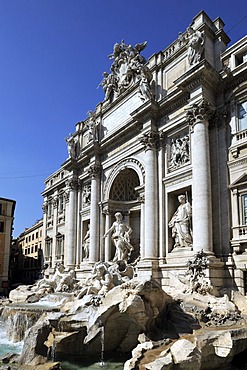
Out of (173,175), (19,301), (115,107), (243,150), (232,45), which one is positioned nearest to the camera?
(243,150)

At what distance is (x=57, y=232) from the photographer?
31.2m

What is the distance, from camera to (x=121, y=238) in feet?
67.8

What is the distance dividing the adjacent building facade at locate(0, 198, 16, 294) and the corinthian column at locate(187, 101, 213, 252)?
27.2 m

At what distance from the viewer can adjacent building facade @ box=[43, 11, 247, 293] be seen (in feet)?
49.3

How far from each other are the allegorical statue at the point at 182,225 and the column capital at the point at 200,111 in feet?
12.4

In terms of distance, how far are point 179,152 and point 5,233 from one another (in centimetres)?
2660

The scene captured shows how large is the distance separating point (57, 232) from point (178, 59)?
61.6ft

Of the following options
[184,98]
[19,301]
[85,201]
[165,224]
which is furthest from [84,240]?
[184,98]

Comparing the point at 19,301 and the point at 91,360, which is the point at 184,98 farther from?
the point at 19,301

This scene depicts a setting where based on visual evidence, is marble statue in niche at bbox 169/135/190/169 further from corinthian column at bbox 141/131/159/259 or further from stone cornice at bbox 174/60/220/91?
stone cornice at bbox 174/60/220/91

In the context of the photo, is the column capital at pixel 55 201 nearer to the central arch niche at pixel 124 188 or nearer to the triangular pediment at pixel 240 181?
the central arch niche at pixel 124 188

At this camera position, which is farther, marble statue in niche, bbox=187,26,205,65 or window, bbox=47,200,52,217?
window, bbox=47,200,52,217

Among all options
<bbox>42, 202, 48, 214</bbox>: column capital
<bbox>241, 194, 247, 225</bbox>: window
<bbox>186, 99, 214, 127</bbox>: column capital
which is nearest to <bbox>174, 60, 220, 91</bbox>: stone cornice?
<bbox>186, 99, 214, 127</bbox>: column capital

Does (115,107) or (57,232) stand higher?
(115,107)
